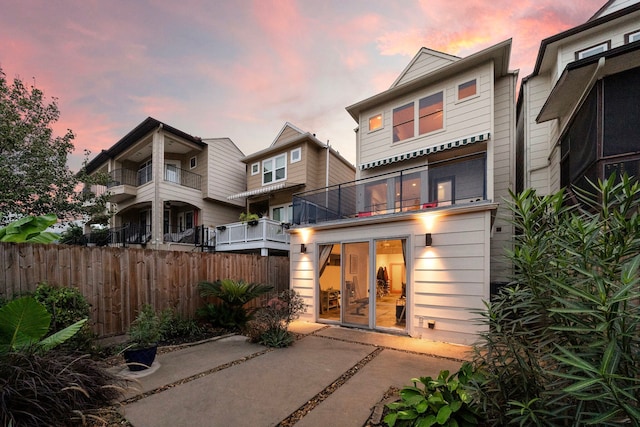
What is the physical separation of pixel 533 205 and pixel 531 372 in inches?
53.5

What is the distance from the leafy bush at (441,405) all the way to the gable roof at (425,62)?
9370 mm

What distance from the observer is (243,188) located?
16875 mm

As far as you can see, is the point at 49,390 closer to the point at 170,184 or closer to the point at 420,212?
the point at 420,212

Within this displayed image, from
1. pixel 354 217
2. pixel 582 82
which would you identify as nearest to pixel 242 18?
pixel 354 217

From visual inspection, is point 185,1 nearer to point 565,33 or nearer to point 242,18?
point 242,18

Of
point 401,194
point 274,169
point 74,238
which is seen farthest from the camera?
point 74,238

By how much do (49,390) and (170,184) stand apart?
12.7 metres

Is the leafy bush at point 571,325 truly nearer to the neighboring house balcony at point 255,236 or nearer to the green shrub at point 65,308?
the green shrub at point 65,308

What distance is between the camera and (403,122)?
30.8ft

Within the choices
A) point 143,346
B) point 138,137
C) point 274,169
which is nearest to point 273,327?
point 143,346

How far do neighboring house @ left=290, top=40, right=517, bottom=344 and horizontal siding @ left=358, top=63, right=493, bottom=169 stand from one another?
0.10ft

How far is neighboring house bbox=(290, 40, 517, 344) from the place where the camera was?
6.05 meters

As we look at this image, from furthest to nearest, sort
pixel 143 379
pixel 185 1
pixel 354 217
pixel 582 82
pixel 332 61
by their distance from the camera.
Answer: pixel 332 61
pixel 354 217
pixel 185 1
pixel 582 82
pixel 143 379

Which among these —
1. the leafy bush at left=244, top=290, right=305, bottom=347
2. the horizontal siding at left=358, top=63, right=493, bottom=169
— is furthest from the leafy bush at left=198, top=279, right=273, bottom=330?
the horizontal siding at left=358, top=63, right=493, bottom=169
